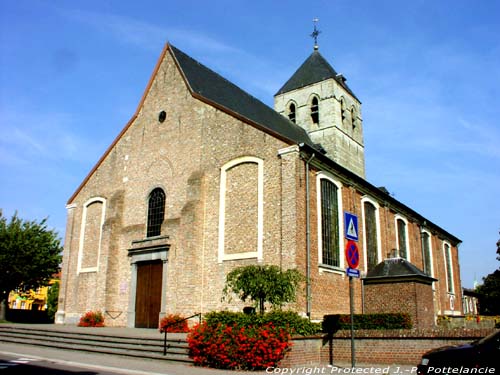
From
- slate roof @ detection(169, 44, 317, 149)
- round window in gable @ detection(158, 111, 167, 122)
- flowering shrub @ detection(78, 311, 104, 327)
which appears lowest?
flowering shrub @ detection(78, 311, 104, 327)

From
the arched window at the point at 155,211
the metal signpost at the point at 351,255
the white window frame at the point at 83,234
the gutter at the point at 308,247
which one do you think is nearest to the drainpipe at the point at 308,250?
the gutter at the point at 308,247

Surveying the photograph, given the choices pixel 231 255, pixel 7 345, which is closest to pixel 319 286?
pixel 231 255

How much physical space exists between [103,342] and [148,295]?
4.55 m

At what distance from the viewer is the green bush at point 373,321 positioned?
13422 millimetres

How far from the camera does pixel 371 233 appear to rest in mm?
21203

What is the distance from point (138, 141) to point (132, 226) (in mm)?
4176

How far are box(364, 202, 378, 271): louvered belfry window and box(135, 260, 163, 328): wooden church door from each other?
9.30m

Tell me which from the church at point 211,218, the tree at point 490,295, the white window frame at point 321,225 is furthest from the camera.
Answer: the tree at point 490,295

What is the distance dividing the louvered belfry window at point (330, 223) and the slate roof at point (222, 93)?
273 cm

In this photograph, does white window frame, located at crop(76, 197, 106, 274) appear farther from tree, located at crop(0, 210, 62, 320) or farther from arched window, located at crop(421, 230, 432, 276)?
arched window, located at crop(421, 230, 432, 276)

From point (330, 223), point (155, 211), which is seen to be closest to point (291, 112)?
point (155, 211)

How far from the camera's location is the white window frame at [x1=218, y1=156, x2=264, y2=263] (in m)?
15.9

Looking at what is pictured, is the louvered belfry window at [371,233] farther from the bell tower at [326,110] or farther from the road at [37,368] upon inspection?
the road at [37,368]

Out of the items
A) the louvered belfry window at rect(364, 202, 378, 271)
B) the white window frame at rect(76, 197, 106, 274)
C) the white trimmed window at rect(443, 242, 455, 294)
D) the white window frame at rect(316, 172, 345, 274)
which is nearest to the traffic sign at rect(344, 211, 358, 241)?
the white window frame at rect(316, 172, 345, 274)
